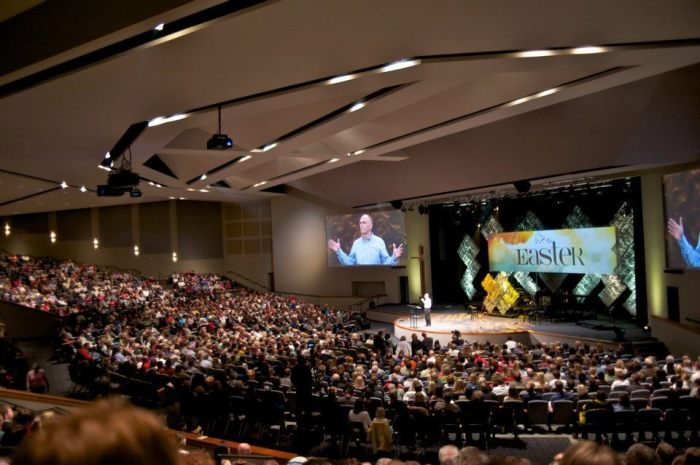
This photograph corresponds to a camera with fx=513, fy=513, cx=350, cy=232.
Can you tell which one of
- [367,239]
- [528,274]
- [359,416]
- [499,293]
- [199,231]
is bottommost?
[359,416]

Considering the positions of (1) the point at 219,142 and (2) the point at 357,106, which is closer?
(1) the point at 219,142

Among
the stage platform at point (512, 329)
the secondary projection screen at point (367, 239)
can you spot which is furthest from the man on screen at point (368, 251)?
the stage platform at point (512, 329)

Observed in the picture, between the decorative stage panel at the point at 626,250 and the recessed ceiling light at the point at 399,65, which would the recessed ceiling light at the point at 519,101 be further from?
the decorative stage panel at the point at 626,250

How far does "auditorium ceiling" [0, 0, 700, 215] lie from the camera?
536cm

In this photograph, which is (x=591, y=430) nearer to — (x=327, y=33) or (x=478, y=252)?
(x=327, y=33)

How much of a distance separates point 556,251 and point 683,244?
216 inches

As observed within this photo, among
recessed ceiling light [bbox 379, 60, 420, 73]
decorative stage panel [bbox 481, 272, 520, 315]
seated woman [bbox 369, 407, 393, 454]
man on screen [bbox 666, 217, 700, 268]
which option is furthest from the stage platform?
recessed ceiling light [bbox 379, 60, 420, 73]

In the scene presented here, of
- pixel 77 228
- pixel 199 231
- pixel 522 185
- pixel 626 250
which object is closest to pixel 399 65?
pixel 522 185

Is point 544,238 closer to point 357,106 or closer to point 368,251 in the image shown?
point 368,251

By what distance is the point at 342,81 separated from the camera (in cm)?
749

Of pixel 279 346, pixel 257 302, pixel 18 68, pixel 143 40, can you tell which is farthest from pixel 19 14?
pixel 257 302

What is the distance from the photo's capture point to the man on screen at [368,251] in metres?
24.1

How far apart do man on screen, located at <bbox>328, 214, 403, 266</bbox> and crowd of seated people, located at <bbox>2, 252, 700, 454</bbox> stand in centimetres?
515

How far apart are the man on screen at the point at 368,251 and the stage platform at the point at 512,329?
343 cm
